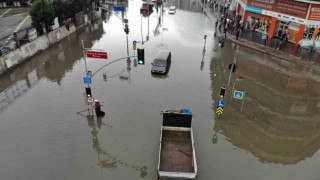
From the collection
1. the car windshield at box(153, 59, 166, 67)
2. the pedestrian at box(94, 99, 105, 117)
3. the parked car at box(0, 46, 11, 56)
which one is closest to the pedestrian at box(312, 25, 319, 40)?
the car windshield at box(153, 59, 166, 67)

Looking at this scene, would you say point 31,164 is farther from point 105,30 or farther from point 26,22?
point 26,22

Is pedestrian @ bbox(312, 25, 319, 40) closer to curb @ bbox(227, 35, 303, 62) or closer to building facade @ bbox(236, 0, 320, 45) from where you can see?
building facade @ bbox(236, 0, 320, 45)

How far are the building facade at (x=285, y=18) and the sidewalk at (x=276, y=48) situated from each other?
4.94 feet

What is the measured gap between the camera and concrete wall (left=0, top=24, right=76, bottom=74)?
28672 mm

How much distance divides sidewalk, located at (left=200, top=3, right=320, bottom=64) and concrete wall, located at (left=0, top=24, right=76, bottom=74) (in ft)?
84.1

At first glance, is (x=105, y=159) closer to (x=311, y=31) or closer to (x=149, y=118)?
(x=149, y=118)

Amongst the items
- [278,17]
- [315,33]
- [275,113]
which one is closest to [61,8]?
[278,17]

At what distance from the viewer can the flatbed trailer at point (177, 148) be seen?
14.6 metres

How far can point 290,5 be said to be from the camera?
3522 cm

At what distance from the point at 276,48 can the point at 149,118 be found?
2349cm

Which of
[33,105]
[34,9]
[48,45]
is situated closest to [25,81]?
[33,105]

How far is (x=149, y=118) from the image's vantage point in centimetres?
2120

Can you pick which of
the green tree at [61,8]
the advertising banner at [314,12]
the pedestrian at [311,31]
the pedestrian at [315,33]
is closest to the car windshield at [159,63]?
the advertising banner at [314,12]

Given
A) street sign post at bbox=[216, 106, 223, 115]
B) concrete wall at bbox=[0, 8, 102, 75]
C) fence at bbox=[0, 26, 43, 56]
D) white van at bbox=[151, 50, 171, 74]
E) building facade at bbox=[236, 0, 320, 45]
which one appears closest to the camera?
street sign post at bbox=[216, 106, 223, 115]
